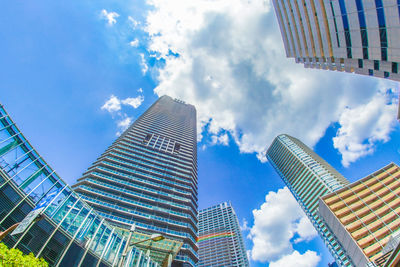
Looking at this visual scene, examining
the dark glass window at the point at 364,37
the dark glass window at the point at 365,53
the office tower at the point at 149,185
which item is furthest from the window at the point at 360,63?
the office tower at the point at 149,185

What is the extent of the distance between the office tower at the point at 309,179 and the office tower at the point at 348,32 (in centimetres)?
5540

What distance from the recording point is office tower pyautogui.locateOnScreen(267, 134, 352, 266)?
66188 millimetres

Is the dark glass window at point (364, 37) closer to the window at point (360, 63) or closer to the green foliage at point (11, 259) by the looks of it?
the window at point (360, 63)

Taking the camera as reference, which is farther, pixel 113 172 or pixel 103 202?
pixel 113 172

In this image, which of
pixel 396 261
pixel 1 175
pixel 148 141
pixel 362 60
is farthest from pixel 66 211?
pixel 148 141

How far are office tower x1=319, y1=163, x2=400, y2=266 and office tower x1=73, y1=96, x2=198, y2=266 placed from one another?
119ft

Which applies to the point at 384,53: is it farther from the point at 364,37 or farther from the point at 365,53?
the point at 364,37

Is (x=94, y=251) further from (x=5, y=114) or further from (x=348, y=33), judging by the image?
(x=348, y=33)

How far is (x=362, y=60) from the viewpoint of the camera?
25.2 m

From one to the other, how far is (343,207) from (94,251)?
56.8m

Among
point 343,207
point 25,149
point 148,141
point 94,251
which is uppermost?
point 148,141

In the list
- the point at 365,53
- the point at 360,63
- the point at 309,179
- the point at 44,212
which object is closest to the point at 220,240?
the point at 309,179

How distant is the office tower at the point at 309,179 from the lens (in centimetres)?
6619

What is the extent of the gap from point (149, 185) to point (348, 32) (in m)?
56.5
